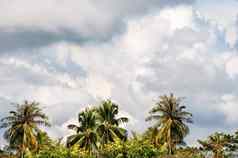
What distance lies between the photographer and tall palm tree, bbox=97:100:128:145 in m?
101

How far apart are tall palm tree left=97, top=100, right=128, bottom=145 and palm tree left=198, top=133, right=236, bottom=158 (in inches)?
590

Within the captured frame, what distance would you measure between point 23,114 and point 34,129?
311 centimetres

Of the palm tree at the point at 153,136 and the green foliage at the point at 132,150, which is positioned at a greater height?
the palm tree at the point at 153,136

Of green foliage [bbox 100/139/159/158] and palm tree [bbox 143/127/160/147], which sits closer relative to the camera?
green foliage [bbox 100/139/159/158]

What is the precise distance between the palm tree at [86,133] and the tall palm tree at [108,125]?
3.74ft

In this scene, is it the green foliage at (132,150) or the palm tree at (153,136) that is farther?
the palm tree at (153,136)

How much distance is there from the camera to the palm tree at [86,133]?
10016 cm

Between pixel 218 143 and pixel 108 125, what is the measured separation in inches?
786

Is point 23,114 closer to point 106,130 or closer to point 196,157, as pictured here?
point 106,130

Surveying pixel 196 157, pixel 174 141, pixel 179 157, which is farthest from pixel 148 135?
pixel 179 157

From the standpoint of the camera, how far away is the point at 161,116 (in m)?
98.5

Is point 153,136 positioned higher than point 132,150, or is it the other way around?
point 153,136

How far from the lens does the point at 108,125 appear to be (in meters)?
101

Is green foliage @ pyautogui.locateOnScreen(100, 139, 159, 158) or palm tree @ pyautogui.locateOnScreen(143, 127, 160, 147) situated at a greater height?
palm tree @ pyautogui.locateOnScreen(143, 127, 160, 147)
